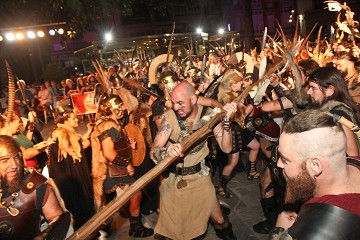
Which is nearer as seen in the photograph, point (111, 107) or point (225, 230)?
point (225, 230)

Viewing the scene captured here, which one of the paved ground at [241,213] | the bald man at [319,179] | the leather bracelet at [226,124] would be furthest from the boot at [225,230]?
the bald man at [319,179]

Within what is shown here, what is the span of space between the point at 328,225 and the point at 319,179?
1.07 feet

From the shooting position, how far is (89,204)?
5.21 m

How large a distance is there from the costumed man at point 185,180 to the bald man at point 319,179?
5.62 ft

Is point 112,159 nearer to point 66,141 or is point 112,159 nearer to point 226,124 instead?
point 66,141

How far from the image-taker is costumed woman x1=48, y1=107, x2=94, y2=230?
4742 millimetres

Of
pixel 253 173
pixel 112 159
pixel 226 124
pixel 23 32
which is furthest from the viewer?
pixel 23 32

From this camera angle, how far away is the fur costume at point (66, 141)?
4703 mm

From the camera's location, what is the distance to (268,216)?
464cm

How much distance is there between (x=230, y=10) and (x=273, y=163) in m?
53.9

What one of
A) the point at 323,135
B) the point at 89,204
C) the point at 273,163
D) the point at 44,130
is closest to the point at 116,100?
the point at 89,204

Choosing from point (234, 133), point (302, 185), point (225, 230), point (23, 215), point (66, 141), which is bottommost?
point (225, 230)

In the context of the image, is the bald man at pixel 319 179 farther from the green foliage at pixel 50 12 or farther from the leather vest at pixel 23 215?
the green foliage at pixel 50 12

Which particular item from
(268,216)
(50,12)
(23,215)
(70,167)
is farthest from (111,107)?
(50,12)
